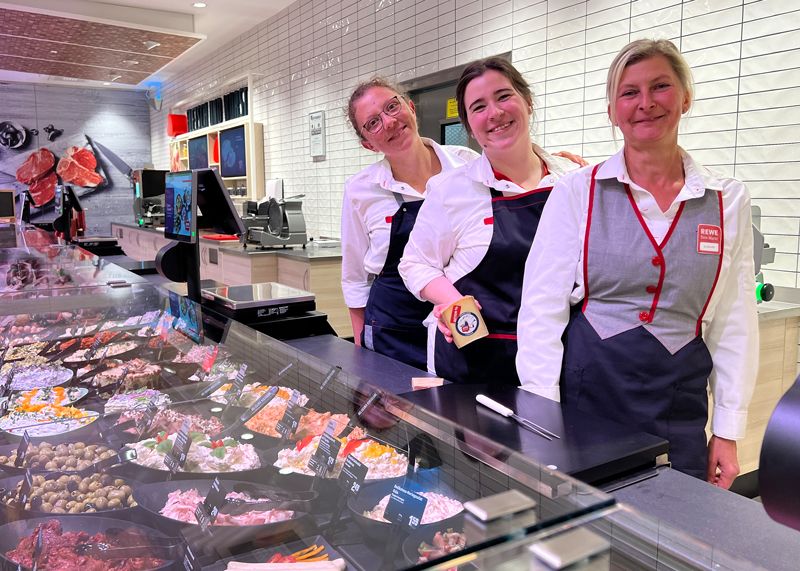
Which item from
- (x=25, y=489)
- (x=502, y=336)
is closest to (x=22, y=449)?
(x=25, y=489)

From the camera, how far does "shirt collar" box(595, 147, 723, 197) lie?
143 cm

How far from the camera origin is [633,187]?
1.47 m

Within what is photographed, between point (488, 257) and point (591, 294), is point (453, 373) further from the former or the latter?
point (591, 294)

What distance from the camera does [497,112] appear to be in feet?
6.05

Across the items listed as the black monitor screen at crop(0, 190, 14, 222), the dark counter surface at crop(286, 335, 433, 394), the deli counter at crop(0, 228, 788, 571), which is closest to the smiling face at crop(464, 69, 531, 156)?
the dark counter surface at crop(286, 335, 433, 394)

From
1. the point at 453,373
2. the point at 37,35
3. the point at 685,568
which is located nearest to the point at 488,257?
the point at 453,373

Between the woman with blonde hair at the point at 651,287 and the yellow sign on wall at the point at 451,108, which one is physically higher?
the yellow sign on wall at the point at 451,108

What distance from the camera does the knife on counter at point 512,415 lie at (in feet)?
3.53

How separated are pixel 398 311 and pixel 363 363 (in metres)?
0.44

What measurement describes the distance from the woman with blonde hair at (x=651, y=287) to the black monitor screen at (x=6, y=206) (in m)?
7.71

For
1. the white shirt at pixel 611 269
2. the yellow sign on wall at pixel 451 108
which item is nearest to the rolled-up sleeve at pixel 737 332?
the white shirt at pixel 611 269

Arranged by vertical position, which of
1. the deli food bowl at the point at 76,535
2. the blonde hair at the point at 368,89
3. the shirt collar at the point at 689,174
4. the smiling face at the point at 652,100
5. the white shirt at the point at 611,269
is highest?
the blonde hair at the point at 368,89

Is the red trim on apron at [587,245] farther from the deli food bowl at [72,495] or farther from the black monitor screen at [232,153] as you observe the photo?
the black monitor screen at [232,153]

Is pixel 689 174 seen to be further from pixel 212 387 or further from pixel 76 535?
pixel 76 535
